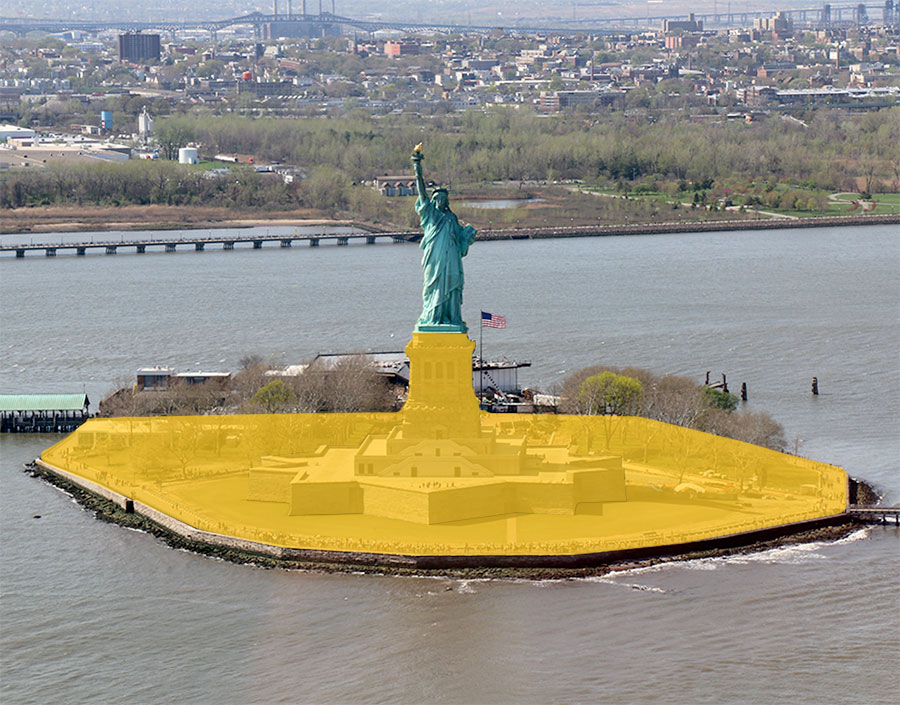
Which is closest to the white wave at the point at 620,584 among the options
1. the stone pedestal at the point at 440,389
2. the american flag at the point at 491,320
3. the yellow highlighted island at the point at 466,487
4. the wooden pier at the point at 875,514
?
the yellow highlighted island at the point at 466,487

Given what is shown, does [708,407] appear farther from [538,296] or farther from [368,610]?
[538,296]

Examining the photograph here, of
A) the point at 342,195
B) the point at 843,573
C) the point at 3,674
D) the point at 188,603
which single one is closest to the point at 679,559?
the point at 843,573

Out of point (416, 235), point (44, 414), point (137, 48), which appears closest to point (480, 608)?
point (44, 414)

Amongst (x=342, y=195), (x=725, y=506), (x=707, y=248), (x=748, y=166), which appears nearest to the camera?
(x=725, y=506)

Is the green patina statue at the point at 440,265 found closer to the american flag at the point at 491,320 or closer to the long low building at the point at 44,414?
the american flag at the point at 491,320

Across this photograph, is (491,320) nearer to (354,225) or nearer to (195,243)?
(195,243)

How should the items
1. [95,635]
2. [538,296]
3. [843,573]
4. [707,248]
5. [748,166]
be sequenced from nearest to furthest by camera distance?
1. [95,635]
2. [843,573]
3. [538,296]
4. [707,248]
5. [748,166]

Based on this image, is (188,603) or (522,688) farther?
(188,603)
